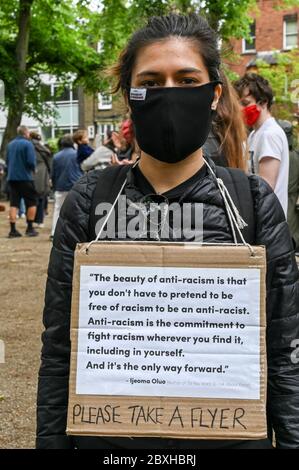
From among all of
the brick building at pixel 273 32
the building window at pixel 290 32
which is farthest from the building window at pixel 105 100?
the building window at pixel 290 32

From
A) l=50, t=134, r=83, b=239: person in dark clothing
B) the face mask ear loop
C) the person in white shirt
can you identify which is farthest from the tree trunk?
the face mask ear loop

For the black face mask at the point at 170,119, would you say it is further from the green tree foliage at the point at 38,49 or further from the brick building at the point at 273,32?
the brick building at the point at 273,32

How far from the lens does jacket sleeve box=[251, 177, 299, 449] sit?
2.13 meters

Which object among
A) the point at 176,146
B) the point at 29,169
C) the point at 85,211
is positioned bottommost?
the point at 29,169

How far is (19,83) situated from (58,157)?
1332 cm

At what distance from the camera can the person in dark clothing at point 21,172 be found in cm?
1466

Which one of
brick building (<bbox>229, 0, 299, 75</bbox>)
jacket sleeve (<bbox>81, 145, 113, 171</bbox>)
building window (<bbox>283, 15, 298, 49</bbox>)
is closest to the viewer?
jacket sleeve (<bbox>81, 145, 113, 171</bbox>)

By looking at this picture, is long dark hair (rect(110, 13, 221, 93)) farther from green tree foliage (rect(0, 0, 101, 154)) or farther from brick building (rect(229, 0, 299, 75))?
brick building (rect(229, 0, 299, 75))

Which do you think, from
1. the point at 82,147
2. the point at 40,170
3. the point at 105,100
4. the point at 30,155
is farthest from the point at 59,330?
the point at 40,170

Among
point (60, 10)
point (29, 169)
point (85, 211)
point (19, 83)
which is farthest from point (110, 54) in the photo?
point (85, 211)

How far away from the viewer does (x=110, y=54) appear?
98.9 ft

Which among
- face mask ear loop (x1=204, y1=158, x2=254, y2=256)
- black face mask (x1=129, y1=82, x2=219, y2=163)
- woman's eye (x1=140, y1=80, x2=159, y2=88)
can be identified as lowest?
face mask ear loop (x1=204, y1=158, x2=254, y2=256)

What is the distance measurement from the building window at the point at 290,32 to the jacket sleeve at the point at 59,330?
42.9 m
